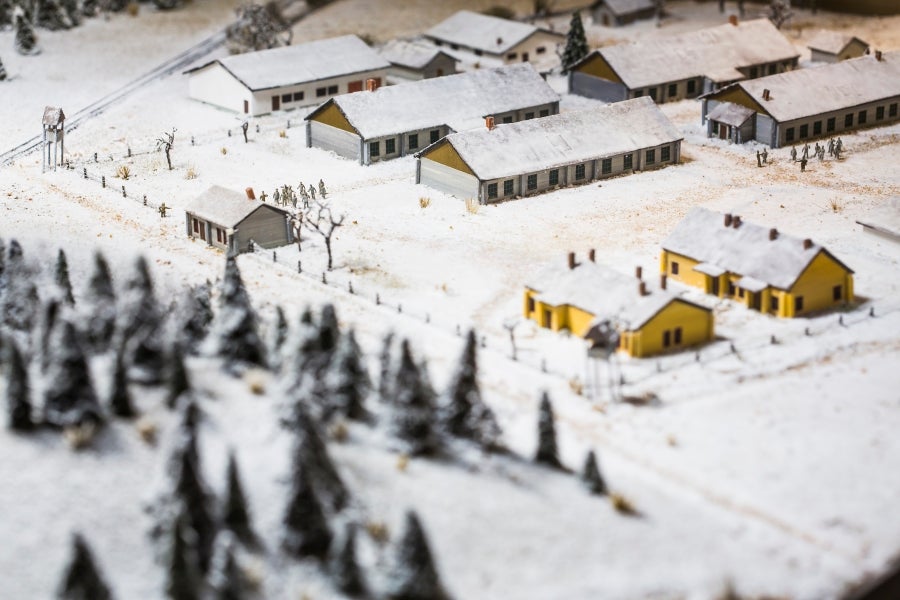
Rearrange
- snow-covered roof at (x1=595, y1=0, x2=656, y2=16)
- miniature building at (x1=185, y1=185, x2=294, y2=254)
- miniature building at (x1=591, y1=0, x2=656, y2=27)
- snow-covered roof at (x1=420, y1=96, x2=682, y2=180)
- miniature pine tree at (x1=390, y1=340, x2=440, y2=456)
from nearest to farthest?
miniature pine tree at (x1=390, y1=340, x2=440, y2=456), miniature building at (x1=185, y1=185, x2=294, y2=254), snow-covered roof at (x1=420, y1=96, x2=682, y2=180), snow-covered roof at (x1=595, y1=0, x2=656, y2=16), miniature building at (x1=591, y1=0, x2=656, y2=27)

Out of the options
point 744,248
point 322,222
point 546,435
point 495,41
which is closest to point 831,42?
point 495,41

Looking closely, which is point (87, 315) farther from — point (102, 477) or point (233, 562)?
point (233, 562)

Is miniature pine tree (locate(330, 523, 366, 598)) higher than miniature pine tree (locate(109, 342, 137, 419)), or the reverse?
miniature pine tree (locate(109, 342, 137, 419))

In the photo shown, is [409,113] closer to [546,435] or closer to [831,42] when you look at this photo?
[831,42]

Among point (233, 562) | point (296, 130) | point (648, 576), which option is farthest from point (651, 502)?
point (296, 130)

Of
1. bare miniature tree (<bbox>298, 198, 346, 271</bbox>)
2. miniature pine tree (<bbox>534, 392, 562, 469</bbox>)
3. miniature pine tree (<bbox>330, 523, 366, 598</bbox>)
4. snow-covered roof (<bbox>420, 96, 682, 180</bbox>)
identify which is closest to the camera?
miniature pine tree (<bbox>330, 523, 366, 598</bbox>)

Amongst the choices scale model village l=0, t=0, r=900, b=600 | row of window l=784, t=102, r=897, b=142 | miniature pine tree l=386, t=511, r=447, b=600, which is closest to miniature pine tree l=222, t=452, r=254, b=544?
scale model village l=0, t=0, r=900, b=600

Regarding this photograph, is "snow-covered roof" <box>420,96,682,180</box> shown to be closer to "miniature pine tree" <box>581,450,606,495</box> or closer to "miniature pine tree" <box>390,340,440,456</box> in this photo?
"miniature pine tree" <box>390,340,440,456</box>
